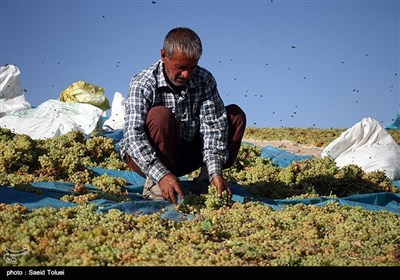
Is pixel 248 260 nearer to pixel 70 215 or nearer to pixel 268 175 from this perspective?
pixel 70 215

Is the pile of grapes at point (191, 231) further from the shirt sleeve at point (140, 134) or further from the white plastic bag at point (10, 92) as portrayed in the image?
the white plastic bag at point (10, 92)

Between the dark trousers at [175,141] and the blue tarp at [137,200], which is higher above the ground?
the dark trousers at [175,141]

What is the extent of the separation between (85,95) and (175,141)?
280 inches

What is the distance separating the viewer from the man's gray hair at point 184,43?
223 inches

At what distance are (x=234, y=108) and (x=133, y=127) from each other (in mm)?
1335

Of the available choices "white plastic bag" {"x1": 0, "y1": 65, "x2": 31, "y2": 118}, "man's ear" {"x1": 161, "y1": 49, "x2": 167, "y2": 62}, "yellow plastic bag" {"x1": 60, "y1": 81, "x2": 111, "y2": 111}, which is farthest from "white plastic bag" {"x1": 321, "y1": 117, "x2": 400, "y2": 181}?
"white plastic bag" {"x1": 0, "y1": 65, "x2": 31, "y2": 118}

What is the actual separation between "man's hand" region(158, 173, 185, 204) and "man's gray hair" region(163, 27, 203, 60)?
118 centimetres

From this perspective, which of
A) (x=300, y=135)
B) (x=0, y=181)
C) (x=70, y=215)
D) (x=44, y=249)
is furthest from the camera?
(x=300, y=135)

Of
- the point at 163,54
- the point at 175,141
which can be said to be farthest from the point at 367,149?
the point at 163,54

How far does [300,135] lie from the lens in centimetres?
1529

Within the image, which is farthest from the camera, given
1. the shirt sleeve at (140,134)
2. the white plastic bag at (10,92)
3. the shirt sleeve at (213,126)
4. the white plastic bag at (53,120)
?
the white plastic bag at (10,92)

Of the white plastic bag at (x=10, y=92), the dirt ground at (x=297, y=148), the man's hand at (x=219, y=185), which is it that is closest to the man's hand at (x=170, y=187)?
the man's hand at (x=219, y=185)

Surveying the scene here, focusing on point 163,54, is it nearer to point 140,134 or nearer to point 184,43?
point 184,43
